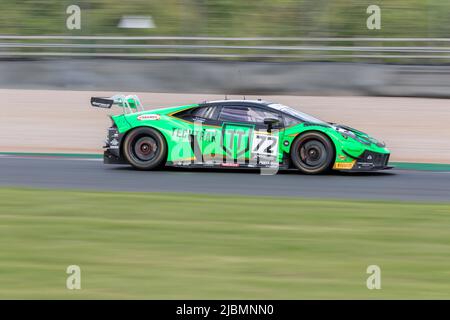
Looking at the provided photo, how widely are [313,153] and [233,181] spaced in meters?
1.31

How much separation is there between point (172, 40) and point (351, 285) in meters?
19.7

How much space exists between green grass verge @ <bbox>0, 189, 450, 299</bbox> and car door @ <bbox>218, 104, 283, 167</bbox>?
2.15 m

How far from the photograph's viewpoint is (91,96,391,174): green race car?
13438mm

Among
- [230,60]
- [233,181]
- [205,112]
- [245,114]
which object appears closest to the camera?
[233,181]

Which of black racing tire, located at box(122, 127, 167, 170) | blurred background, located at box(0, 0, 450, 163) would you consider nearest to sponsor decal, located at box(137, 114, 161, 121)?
black racing tire, located at box(122, 127, 167, 170)

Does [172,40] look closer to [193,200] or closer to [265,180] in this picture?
[265,180]

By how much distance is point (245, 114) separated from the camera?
13.7 metres

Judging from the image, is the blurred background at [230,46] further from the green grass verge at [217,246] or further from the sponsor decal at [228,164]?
the green grass verge at [217,246]

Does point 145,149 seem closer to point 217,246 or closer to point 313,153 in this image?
point 313,153

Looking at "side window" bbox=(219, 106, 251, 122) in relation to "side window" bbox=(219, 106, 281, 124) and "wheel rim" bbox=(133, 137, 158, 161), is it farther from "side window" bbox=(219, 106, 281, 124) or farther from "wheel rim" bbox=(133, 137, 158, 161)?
"wheel rim" bbox=(133, 137, 158, 161)

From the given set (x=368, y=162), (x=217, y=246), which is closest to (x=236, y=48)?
(x=368, y=162)

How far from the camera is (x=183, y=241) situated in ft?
28.7

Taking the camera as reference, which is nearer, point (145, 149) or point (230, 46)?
point (145, 149)

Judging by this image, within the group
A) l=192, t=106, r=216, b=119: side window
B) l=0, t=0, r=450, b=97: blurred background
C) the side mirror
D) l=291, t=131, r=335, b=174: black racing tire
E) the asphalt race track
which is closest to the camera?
the asphalt race track
